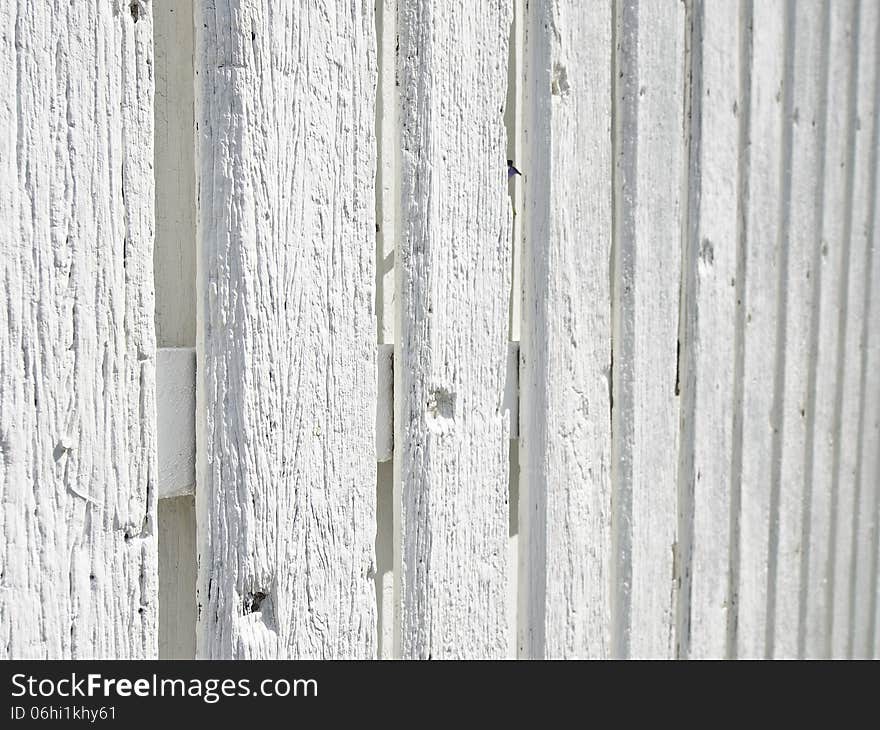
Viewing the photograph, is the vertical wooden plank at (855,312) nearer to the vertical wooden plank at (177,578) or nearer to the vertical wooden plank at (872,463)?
the vertical wooden plank at (872,463)

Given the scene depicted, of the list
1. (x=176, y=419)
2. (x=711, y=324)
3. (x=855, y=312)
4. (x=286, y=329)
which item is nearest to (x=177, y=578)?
(x=176, y=419)

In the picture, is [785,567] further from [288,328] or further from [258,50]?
[258,50]

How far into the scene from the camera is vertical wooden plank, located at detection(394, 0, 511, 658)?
3.58ft

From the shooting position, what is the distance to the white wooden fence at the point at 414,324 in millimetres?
828

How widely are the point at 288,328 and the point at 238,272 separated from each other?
3.4 inches

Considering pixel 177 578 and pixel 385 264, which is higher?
pixel 385 264

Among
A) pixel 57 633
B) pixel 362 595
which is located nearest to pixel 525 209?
pixel 362 595

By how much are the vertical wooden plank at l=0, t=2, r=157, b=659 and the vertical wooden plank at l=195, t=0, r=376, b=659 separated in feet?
0.23

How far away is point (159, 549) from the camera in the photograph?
1.00 meters


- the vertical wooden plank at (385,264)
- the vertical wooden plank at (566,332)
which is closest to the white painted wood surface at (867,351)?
the vertical wooden plank at (566,332)

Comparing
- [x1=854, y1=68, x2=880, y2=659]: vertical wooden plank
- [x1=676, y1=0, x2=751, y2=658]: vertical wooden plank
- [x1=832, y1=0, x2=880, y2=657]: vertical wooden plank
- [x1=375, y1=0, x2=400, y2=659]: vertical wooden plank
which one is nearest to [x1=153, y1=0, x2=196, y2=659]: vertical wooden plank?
[x1=375, y1=0, x2=400, y2=659]: vertical wooden plank

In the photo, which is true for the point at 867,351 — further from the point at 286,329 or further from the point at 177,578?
the point at 177,578

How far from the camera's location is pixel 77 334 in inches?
32.5

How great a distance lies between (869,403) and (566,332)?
1.02m
